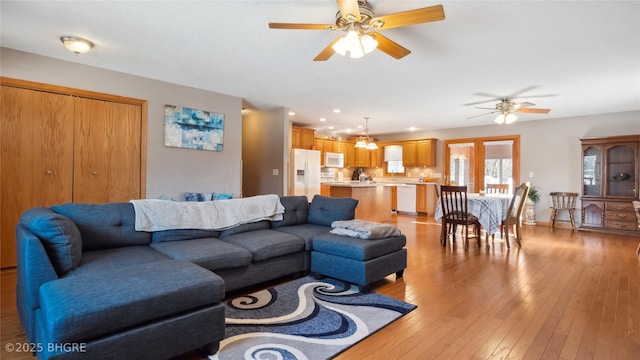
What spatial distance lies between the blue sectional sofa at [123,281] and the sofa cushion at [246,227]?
0.48 feet

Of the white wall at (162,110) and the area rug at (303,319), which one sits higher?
the white wall at (162,110)

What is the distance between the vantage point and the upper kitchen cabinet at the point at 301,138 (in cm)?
710

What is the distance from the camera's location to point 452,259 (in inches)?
157

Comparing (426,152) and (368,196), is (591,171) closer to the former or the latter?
(426,152)

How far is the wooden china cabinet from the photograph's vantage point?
5.72 metres

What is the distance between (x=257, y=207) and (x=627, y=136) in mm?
6986

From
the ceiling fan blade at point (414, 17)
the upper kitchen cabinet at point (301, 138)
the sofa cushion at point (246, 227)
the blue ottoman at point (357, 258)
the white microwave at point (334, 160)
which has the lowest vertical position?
the blue ottoman at point (357, 258)

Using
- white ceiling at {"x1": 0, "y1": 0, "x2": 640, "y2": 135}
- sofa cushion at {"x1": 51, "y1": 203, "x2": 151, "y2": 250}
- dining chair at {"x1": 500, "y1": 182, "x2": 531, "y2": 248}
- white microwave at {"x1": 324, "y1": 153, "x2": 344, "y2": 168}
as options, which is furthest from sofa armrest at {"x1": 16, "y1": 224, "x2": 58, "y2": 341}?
white microwave at {"x1": 324, "y1": 153, "x2": 344, "y2": 168}

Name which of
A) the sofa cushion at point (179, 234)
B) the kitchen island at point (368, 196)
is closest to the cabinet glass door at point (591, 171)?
the kitchen island at point (368, 196)

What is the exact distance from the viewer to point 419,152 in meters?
8.68

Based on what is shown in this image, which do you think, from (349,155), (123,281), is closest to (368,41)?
(123,281)

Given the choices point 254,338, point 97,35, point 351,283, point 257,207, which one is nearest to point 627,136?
point 351,283

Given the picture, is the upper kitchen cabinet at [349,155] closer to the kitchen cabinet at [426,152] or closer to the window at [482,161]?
the kitchen cabinet at [426,152]

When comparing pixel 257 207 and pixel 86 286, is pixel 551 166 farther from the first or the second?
pixel 86 286
